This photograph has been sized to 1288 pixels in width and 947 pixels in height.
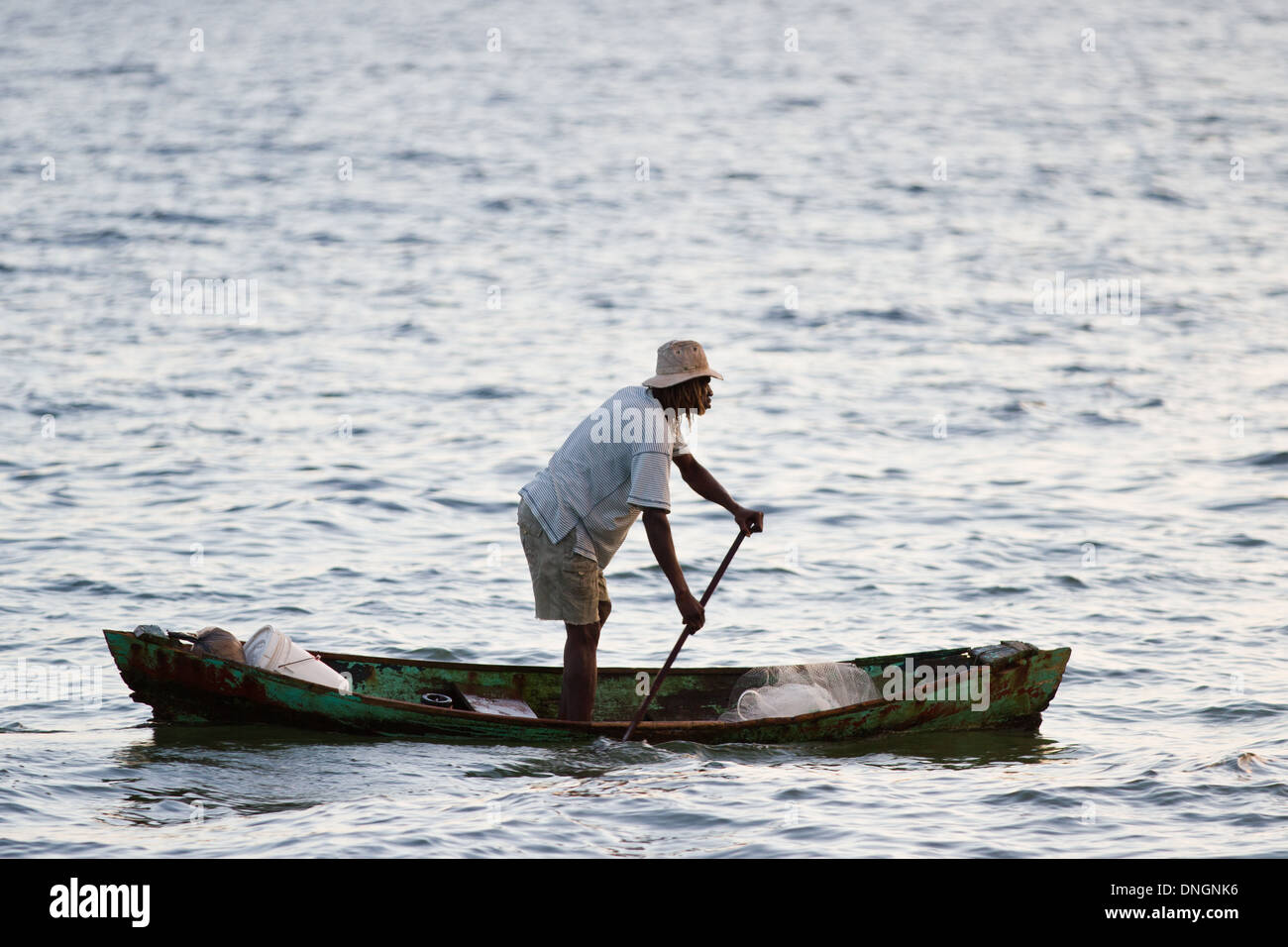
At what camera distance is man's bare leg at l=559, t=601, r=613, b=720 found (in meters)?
7.57

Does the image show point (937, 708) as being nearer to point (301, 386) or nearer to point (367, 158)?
point (301, 386)

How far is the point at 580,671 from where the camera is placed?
300 inches

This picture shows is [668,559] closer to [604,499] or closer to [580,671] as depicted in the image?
[604,499]

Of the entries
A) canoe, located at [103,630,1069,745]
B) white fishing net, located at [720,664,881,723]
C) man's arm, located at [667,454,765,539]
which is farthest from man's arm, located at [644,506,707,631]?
white fishing net, located at [720,664,881,723]

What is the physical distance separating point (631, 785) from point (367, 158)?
23399mm

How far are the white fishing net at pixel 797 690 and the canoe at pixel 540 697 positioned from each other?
106mm

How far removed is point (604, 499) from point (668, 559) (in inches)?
18.0

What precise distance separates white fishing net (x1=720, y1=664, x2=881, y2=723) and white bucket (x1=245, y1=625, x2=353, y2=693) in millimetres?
2037

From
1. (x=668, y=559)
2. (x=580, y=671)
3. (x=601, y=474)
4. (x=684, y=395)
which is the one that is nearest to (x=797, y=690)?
(x=580, y=671)

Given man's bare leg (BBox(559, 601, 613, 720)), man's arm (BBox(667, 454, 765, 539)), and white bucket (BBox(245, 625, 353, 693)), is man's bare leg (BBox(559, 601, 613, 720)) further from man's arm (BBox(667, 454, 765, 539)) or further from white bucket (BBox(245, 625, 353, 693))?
white bucket (BBox(245, 625, 353, 693))

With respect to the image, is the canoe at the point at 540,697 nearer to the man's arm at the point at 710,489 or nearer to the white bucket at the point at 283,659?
the white bucket at the point at 283,659

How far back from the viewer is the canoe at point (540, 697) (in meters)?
7.50

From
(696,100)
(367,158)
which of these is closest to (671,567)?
(367,158)

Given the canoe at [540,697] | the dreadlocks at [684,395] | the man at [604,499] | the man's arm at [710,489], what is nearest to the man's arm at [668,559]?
the man at [604,499]
